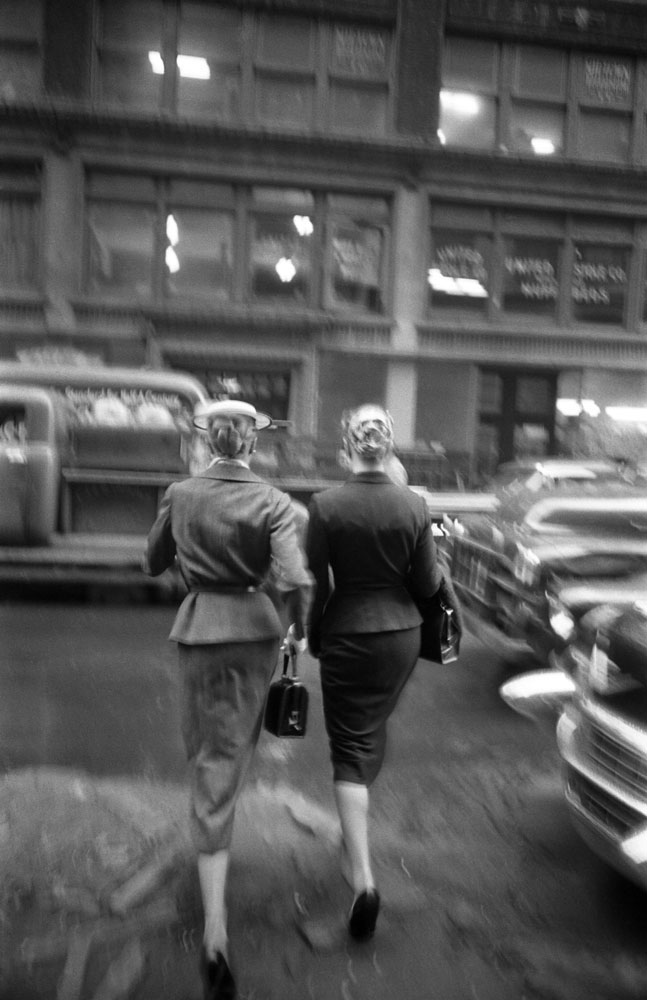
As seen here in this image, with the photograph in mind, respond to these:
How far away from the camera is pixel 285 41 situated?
16.8 meters

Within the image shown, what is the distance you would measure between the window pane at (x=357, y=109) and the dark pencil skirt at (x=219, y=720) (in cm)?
1596

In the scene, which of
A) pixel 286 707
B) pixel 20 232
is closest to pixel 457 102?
pixel 20 232

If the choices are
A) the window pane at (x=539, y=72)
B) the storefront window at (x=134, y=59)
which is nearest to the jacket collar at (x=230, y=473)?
the storefront window at (x=134, y=59)

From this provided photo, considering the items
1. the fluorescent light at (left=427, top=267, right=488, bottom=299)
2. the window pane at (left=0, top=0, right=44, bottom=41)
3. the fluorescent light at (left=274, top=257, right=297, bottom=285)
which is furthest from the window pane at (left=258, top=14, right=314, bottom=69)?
the fluorescent light at (left=427, top=267, right=488, bottom=299)

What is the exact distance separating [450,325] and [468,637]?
11010 millimetres

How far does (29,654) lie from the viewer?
6559mm

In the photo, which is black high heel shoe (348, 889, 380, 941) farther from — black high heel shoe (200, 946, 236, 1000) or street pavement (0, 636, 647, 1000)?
black high heel shoe (200, 946, 236, 1000)

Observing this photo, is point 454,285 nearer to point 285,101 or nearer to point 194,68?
point 285,101

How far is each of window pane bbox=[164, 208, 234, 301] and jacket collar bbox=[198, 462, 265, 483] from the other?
14.5 meters

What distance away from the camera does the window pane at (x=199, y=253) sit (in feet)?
56.1

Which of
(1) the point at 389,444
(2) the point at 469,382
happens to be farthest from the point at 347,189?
(1) the point at 389,444

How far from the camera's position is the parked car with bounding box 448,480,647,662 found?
555 cm

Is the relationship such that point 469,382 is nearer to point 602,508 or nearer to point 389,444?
point 602,508

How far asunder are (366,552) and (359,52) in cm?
1631
